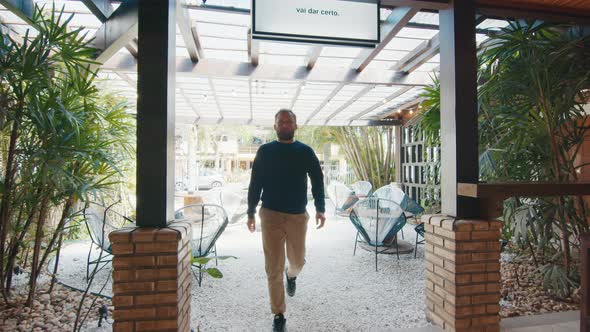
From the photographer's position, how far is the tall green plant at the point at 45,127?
1868 millimetres

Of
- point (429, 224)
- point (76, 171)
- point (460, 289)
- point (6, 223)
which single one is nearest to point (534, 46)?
point (429, 224)

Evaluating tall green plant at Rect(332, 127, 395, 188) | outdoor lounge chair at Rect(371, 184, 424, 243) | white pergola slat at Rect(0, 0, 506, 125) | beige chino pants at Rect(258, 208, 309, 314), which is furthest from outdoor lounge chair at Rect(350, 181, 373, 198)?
beige chino pants at Rect(258, 208, 309, 314)

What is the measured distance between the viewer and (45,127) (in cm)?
190

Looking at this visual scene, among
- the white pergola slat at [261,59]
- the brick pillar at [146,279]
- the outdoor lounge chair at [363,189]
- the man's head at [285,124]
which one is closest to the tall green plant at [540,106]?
the white pergola slat at [261,59]

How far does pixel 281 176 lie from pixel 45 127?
1.55 metres

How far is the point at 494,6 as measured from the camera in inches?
87.6

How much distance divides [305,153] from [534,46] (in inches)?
77.2

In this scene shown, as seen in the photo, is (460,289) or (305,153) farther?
(305,153)

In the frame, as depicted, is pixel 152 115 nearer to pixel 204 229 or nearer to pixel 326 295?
pixel 204 229

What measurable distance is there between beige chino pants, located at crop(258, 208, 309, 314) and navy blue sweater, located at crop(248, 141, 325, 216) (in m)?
0.06

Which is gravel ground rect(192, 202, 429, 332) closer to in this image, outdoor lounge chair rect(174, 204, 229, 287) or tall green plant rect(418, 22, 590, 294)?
outdoor lounge chair rect(174, 204, 229, 287)

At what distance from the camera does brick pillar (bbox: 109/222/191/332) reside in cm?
166

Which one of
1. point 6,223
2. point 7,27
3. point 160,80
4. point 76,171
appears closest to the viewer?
point 160,80

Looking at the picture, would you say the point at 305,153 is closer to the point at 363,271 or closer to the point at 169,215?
the point at 169,215
